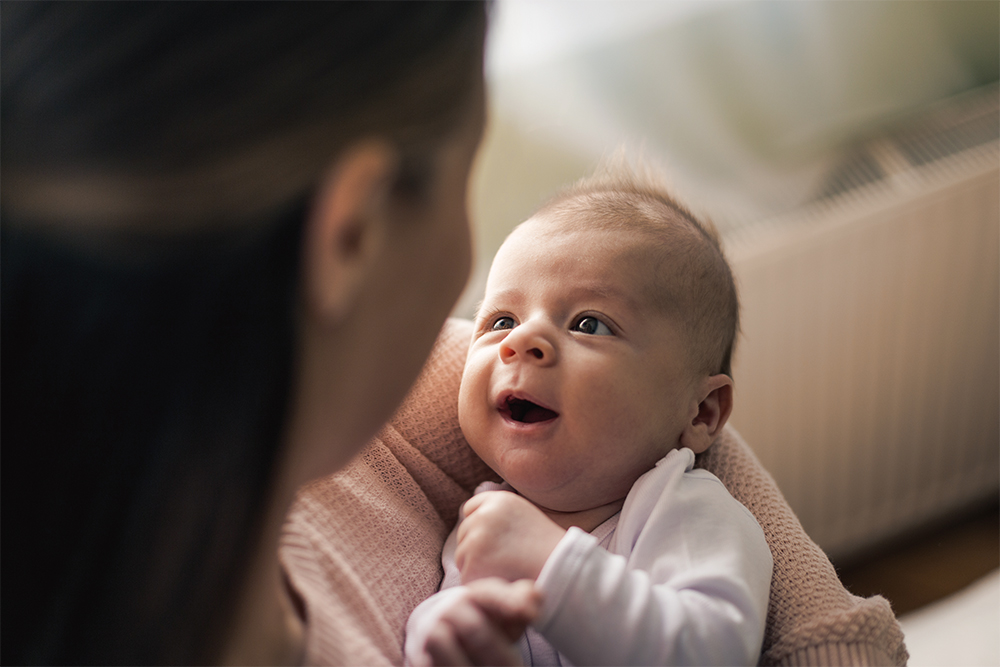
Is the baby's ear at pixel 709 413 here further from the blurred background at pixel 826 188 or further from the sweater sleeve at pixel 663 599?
the blurred background at pixel 826 188

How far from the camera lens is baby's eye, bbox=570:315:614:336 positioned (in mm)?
881

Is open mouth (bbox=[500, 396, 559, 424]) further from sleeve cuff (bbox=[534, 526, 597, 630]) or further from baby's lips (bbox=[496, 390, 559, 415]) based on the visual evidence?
sleeve cuff (bbox=[534, 526, 597, 630])

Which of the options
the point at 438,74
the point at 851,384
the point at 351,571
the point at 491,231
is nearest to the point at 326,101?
the point at 438,74

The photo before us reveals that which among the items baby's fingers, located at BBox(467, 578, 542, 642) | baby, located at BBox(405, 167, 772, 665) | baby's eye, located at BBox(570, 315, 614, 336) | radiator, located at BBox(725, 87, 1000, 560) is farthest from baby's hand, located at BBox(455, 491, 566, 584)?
radiator, located at BBox(725, 87, 1000, 560)

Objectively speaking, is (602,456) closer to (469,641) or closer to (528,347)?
(528,347)

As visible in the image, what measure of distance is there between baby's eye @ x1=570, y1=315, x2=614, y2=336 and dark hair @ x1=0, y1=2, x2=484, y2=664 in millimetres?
447

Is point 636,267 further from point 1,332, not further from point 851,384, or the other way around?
point 851,384

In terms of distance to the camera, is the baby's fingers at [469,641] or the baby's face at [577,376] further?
the baby's face at [577,376]

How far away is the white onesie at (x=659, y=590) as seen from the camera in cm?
66

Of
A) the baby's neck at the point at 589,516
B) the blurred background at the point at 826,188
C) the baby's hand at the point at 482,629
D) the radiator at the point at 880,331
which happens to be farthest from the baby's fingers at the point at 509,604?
the radiator at the point at 880,331

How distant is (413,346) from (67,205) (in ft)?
0.71

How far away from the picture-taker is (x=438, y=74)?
45 cm

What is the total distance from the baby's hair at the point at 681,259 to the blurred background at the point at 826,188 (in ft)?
1.73

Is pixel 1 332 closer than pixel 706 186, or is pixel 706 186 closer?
pixel 1 332
